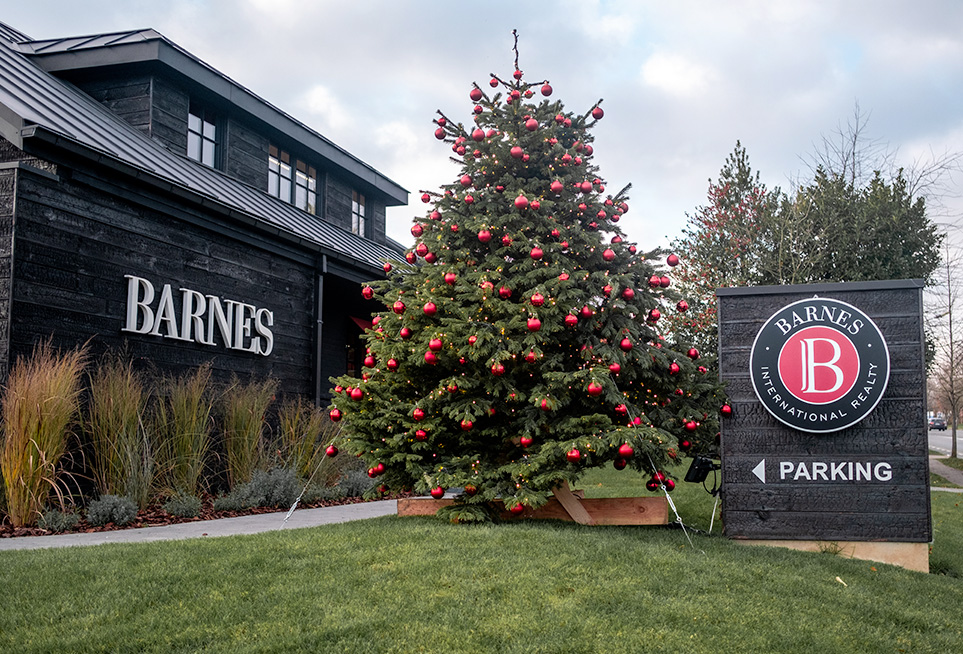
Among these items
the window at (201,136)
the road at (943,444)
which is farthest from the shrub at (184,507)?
the road at (943,444)

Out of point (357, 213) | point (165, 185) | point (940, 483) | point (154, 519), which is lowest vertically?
point (940, 483)

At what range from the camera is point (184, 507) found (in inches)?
294

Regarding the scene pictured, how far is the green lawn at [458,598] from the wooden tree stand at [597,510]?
2.42ft

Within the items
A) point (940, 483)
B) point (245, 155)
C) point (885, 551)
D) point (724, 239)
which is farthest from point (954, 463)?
point (245, 155)

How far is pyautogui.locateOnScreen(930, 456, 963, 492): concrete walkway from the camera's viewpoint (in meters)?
19.5

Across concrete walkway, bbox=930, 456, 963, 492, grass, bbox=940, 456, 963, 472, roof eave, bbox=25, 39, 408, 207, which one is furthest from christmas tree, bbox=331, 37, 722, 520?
grass, bbox=940, 456, 963, 472

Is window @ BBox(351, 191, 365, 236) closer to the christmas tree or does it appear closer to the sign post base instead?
the christmas tree

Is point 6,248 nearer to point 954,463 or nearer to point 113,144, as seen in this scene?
point 113,144

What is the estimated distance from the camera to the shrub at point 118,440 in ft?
23.9

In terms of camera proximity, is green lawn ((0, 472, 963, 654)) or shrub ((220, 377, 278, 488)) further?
shrub ((220, 377, 278, 488))

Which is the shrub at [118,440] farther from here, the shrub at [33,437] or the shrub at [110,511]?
the shrub at [33,437]

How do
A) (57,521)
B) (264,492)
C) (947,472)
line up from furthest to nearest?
1. (947,472)
2. (264,492)
3. (57,521)

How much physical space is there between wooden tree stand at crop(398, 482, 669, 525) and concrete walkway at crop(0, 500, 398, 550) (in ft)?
5.74

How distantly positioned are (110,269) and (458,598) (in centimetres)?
636
